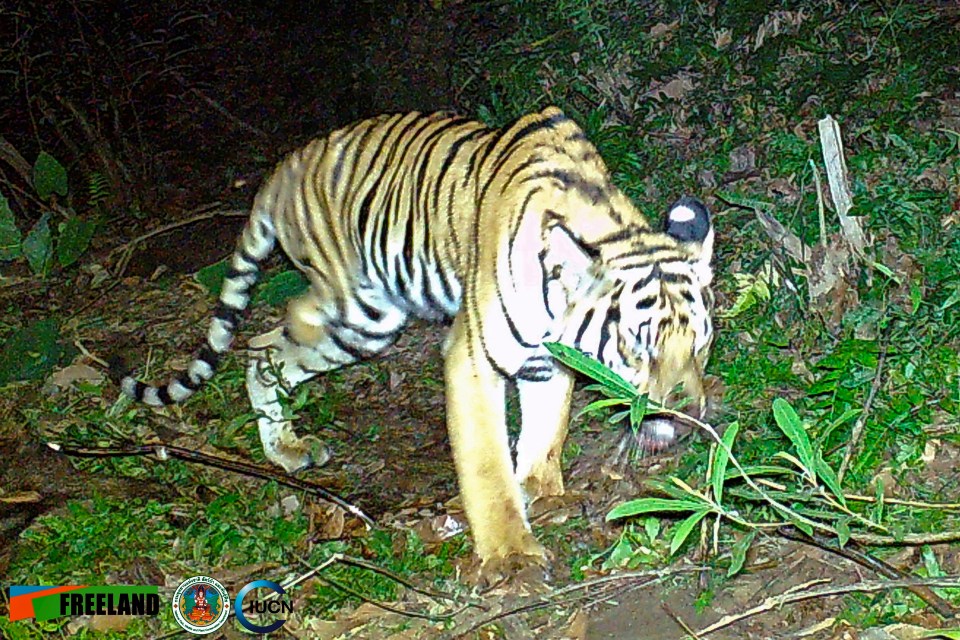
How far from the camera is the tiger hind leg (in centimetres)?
444

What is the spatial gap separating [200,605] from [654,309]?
1.67 m

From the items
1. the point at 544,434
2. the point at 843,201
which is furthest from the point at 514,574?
the point at 843,201

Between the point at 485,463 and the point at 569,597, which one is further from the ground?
the point at 485,463

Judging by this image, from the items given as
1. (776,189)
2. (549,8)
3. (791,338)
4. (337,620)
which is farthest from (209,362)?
(549,8)

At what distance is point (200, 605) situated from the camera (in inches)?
138

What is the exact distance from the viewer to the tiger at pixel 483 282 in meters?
3.33

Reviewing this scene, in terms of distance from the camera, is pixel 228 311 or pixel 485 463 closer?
pixel 485 463

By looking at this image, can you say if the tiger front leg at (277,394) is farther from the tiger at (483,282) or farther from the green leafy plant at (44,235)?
the green leafy plant at (44,235)

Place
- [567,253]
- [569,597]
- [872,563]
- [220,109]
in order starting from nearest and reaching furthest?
[872,563]
[569,597]
[567,253]
[220,109]

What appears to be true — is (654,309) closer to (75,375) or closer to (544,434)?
(544,434)

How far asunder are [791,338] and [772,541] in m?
1.28

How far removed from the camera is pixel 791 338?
4281 millimetres

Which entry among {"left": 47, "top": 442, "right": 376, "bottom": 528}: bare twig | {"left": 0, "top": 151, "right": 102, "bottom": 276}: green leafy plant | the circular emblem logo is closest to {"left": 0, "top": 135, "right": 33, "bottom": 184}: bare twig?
{"left": 0, "top": 151, "right": 102, "bottom": 276}: green leafy plant

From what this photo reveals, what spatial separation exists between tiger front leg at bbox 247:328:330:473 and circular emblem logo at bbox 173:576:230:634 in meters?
0.90
